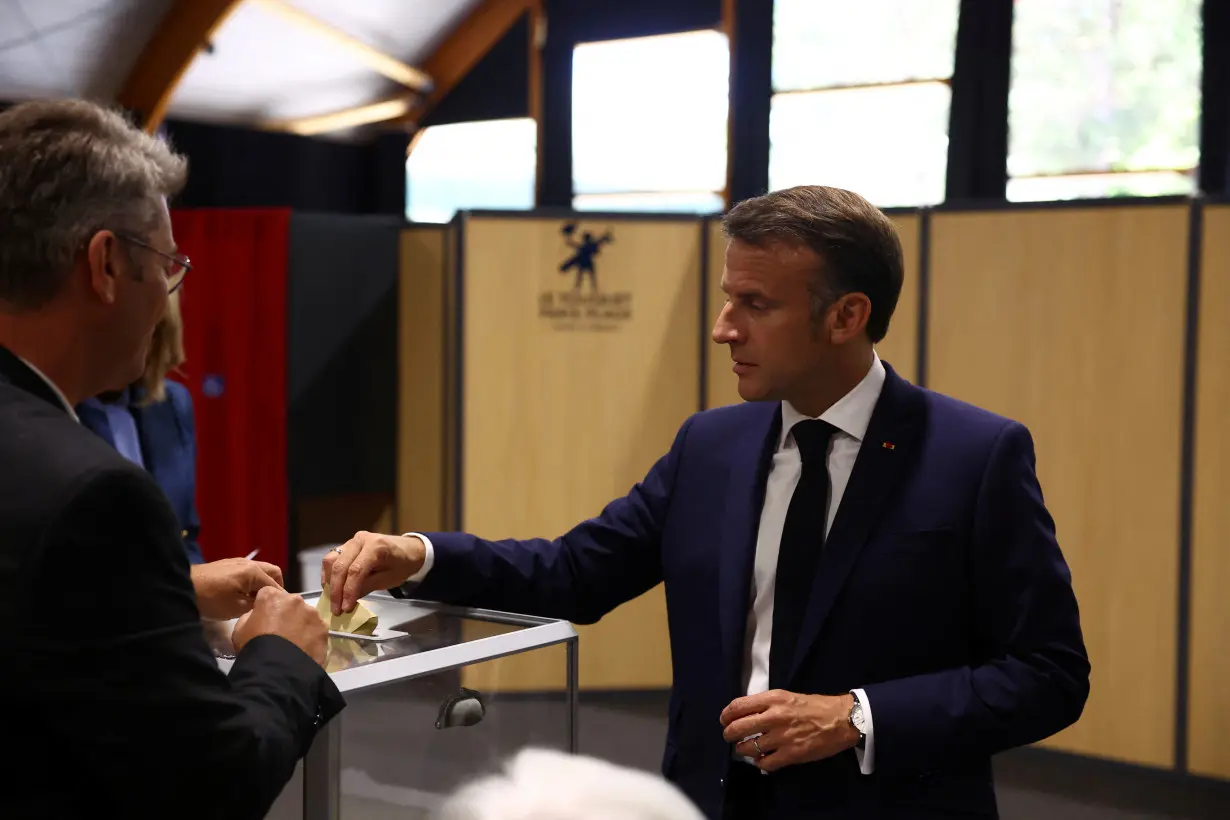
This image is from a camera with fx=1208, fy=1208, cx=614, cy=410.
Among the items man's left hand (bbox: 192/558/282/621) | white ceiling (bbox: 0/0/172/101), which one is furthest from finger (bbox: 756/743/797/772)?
white ceiling (bbox: 0/0/172/101)

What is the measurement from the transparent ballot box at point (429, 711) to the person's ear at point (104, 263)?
17.8 inches

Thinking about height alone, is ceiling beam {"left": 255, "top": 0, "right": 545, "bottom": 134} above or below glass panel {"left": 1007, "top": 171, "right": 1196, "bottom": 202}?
above

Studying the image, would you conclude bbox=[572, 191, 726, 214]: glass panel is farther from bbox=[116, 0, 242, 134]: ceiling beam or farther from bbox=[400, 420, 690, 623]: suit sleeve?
bbox=[400, 420, 690, 623]: suit sleeve

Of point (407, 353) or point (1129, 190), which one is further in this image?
point (1129, 190)

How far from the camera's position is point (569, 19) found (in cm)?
745

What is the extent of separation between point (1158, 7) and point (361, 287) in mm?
3791

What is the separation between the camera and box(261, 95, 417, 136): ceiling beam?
798cm

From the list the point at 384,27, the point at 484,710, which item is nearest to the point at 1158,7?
the point at 384,27

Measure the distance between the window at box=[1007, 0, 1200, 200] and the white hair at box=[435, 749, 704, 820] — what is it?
16.7ft

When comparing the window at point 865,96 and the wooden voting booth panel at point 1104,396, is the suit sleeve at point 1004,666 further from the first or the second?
the window at point 865,96

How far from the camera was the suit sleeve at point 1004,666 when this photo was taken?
5.28ft

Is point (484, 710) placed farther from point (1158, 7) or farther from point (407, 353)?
point (1158, 7)

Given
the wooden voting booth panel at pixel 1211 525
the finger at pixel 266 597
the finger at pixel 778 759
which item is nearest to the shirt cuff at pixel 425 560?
the finger at pixel 266 597

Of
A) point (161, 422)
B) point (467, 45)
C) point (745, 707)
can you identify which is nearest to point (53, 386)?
point (745, 707)
